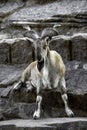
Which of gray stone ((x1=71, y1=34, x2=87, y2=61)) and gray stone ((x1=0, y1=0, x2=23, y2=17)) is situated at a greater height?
gray stone ((x1=0, y1=0, x2=23, y2=17))

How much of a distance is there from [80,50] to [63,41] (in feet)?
1.49

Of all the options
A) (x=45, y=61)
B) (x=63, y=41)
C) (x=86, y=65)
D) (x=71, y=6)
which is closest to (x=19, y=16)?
(x=71, y=6)

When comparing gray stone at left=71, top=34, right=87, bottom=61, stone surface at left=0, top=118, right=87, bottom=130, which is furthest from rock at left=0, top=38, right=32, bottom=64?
stone surface at left=0, top=118, right=87, bottom=130

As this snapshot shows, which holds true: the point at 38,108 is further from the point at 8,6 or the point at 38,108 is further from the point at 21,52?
the point at 8,6

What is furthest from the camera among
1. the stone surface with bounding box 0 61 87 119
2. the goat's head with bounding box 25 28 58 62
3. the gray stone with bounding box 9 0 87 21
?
the gray stone with bounding box 9 0 87 21

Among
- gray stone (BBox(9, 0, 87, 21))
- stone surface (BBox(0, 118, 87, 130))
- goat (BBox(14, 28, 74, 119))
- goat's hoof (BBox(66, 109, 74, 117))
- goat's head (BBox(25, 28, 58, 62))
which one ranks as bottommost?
stone surface (BBox(0, 118, 87, 130))

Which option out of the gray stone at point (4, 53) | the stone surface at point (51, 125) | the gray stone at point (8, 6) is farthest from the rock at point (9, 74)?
the gray stone at point (8, 6)

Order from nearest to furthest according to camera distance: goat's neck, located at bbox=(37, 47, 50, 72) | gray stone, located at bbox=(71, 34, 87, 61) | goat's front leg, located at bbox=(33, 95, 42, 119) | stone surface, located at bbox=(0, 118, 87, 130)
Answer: stone surface, located at bbox=(0, 118, 87, 130) < goat's front leg, located at bbox=(33, 95, 42, 119) < goat's neck, located at bbox=(37, 47, 50, 72) < gray stone, located at bbox=(71, 34, 87, 61)

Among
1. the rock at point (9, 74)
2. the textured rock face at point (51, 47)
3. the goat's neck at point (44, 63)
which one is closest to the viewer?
the goat's neck at point (44, 63)

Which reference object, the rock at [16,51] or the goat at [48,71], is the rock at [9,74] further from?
the goat at [48,71]

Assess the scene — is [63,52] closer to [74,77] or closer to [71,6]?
[74,77]

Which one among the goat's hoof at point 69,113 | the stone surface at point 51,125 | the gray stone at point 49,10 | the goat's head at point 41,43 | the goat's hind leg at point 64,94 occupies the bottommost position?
the stone surface at point 51,125

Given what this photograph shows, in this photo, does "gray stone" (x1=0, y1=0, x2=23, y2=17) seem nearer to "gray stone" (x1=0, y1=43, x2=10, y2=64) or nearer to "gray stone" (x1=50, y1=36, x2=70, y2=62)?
"gray stone" (x1=0, y1=43, x2=10, y2=64)

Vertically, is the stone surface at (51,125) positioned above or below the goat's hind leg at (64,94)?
below
